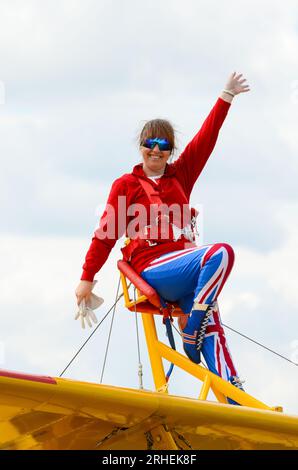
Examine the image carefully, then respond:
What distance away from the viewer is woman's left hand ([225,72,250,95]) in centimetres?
946

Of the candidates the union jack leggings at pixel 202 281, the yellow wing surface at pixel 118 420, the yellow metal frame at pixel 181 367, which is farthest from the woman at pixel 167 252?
the yellow wing surface at pixel 118 420

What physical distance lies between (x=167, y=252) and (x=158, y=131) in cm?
107

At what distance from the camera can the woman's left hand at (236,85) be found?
9461mm

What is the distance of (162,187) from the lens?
29.9 feet

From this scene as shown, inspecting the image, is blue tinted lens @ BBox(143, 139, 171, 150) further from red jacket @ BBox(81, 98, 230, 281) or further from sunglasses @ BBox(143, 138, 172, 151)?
red jacket @ BBox(81, 98, 230, 281)

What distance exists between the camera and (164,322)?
894cm

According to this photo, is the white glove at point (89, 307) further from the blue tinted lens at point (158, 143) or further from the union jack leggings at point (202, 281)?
the blue tinted lens at point (158, 143)

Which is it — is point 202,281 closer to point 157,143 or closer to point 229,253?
point 229,253

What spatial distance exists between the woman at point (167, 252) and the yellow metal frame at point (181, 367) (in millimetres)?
100

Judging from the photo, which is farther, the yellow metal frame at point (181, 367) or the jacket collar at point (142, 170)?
the jacket collar at point (142, 170)

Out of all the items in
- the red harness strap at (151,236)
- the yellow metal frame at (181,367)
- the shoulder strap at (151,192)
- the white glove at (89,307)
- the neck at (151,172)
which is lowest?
the yellow metal frame at (181,367)

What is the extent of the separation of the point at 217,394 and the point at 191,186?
6.03 feet

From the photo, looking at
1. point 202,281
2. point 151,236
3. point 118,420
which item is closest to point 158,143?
point 151,236

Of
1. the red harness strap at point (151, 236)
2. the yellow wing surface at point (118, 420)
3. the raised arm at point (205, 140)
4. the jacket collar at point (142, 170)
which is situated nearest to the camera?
the yellow wing surface at point (118, 420)
